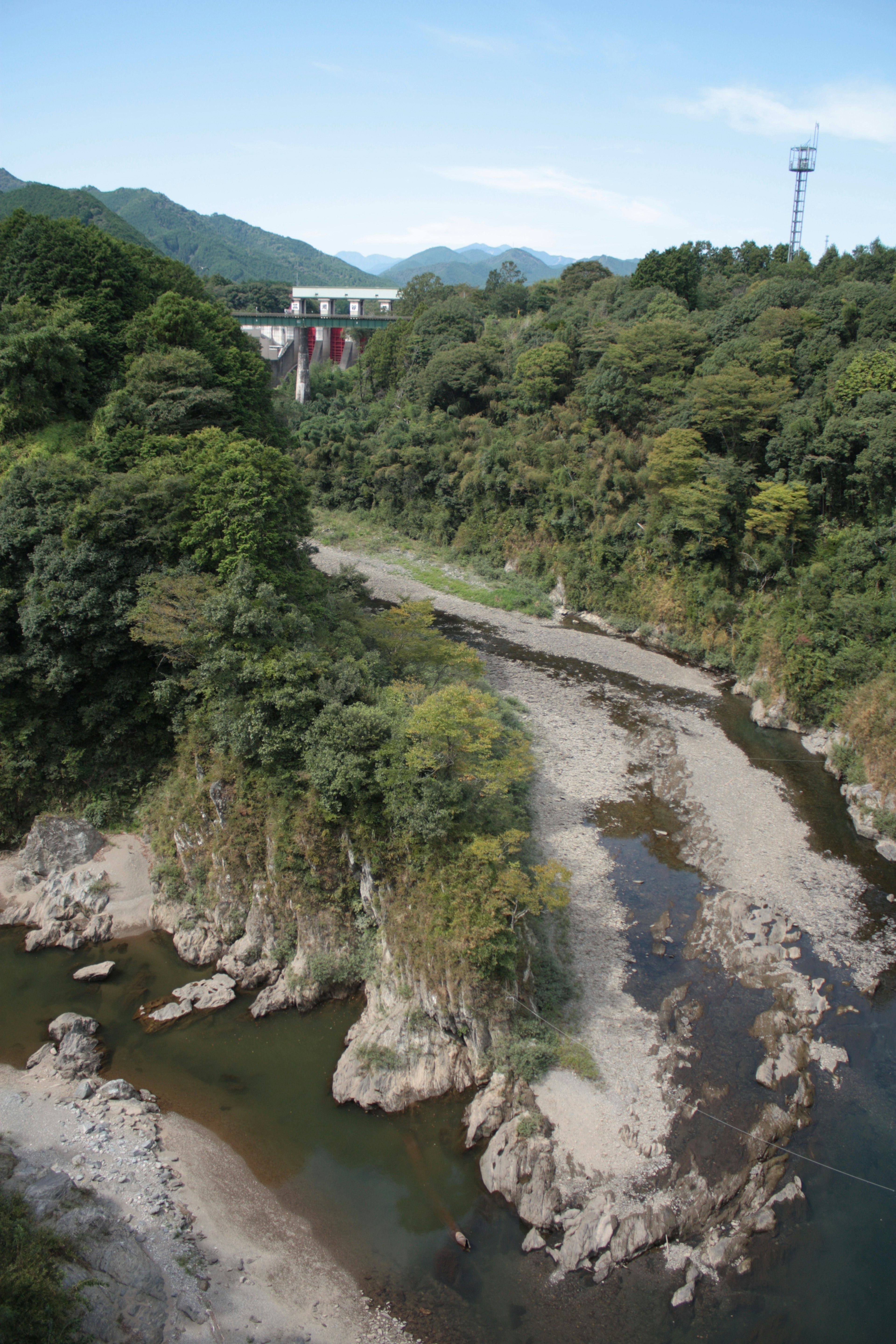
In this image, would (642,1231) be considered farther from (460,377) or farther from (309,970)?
(460,377)

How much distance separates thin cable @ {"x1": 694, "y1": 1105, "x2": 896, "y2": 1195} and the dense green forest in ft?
14.9

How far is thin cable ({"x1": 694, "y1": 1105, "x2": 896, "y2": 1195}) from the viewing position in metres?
13.9

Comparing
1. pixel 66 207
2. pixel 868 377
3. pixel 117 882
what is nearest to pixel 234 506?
pixel 117 882

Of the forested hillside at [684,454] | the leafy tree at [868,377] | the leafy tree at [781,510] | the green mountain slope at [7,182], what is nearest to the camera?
the forested hillside at [684,454]

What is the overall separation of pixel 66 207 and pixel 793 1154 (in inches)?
4868

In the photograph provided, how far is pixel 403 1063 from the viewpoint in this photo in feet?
50.1

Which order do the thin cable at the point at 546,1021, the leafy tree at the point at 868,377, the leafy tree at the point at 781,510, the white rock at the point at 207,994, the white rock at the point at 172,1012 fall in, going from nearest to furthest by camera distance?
the thin cable at the point at 546,1021 < the white rock at the point at 172,1012 < the white rock at the point at 207,994 < the leafy tree at the point at 868,377 < the leafy tree at the point at 781,510

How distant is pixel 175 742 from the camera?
71.4ft

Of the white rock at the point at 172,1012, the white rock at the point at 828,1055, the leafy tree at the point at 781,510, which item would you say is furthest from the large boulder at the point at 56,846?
the leafy tree at the point at 781,510

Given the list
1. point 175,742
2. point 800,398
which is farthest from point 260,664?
point 800,398

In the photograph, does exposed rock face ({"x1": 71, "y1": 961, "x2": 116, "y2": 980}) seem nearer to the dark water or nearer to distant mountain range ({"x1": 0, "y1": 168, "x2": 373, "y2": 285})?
the dark water

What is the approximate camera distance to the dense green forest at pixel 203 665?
1702 cm

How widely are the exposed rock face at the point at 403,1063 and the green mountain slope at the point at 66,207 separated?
10054cm

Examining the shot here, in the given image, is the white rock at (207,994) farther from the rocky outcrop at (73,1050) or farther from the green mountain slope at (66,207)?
the green mountain slope at (66,207)
